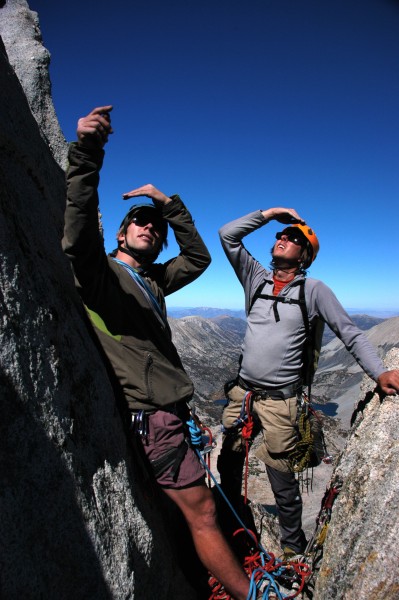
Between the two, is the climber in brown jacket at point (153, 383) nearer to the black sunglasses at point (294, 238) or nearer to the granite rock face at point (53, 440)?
the granite rock face at point (53, 440)

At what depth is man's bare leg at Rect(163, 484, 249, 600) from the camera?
11.6ft

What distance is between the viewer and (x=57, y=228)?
404cm

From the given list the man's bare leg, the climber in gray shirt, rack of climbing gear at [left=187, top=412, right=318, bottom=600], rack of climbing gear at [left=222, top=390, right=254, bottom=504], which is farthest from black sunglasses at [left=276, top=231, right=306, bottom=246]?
the man's bare leg

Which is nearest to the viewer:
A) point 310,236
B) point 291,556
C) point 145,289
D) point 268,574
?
point 145,289

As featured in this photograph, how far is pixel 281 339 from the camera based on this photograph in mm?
4801

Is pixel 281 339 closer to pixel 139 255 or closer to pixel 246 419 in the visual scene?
pixel 246 419

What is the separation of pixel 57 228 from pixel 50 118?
148 inches

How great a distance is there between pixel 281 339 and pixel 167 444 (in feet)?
7.11

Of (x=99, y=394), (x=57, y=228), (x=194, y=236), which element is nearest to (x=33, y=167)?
(x=57, y=228)

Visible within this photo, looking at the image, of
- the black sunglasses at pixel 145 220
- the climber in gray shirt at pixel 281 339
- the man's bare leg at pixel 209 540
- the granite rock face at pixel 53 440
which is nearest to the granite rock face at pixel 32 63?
the granite rock face at pixel 53 440

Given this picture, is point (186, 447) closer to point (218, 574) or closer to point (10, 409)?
point (218, 574)

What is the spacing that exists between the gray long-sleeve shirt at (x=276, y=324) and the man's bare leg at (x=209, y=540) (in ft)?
6.22

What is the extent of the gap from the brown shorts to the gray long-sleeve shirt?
5.79ft

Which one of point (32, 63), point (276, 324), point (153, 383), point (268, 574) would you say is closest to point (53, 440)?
point (153, 383)
